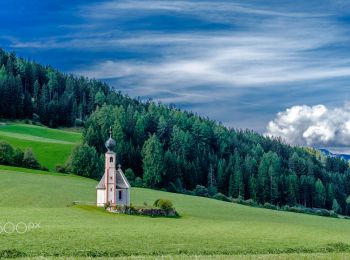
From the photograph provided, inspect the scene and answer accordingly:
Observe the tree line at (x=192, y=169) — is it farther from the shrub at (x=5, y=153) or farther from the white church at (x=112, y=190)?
the white church at (x=112, y=190)

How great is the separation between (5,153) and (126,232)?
75.6 m

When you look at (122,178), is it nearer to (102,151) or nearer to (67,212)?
(67,212)

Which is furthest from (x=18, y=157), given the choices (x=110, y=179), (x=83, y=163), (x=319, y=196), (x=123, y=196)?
(x=319, y=196)

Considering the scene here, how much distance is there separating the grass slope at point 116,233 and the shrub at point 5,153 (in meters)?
20.7

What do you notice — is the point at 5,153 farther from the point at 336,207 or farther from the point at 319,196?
the point at 319,196

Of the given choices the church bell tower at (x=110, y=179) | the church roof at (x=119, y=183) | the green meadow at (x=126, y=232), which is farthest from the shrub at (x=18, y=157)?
the church roof at (x=119, y=183)

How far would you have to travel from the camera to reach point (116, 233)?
57.9m

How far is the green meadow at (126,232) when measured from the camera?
45.1 metres

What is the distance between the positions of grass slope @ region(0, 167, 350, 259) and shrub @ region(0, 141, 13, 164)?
20.7m

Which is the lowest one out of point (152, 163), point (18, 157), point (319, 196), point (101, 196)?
point (101, 196)

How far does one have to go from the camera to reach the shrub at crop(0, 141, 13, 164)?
126 m

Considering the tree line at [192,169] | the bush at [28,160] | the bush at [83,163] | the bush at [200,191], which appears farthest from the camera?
the tree line at [192,169]

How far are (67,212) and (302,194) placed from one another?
129044 millimetres

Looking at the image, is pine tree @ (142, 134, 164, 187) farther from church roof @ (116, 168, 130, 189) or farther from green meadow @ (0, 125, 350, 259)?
church roof @ (116, 168, 130, 189)
